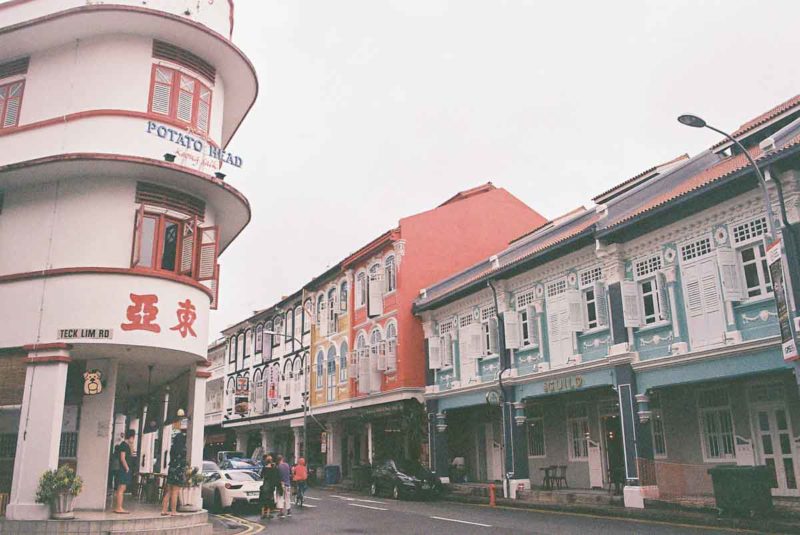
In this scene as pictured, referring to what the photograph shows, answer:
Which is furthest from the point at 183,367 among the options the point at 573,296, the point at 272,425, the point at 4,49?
the point at 272,425

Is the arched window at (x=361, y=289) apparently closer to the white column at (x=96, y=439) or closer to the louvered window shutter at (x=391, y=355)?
the louvered window shutter at (x=391, y=355)

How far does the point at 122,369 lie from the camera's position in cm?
1731

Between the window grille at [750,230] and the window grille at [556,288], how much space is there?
21.2ft

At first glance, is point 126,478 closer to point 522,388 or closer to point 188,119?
point 188,119

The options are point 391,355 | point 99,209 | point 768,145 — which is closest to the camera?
point 99,209

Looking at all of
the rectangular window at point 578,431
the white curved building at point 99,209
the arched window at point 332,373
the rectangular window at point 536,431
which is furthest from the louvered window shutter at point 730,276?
the arched window at point 332,373

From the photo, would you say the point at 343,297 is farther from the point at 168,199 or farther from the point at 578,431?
the point at 168,199

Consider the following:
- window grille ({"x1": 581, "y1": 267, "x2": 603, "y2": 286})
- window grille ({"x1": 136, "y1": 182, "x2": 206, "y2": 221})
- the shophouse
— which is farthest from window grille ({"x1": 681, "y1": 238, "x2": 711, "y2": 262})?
window grille ({"x1": 136, "y1": 182, "x2": 206, "y2": 221})

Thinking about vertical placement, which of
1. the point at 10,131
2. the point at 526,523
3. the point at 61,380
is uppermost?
the point at 10,131

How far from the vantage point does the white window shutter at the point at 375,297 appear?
32584 mm

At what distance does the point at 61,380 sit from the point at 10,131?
20.0 ft

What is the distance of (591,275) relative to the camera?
21312mm

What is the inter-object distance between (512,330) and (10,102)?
16.5 metres

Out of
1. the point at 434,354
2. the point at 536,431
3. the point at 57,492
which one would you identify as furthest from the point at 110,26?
the point at 536,431
